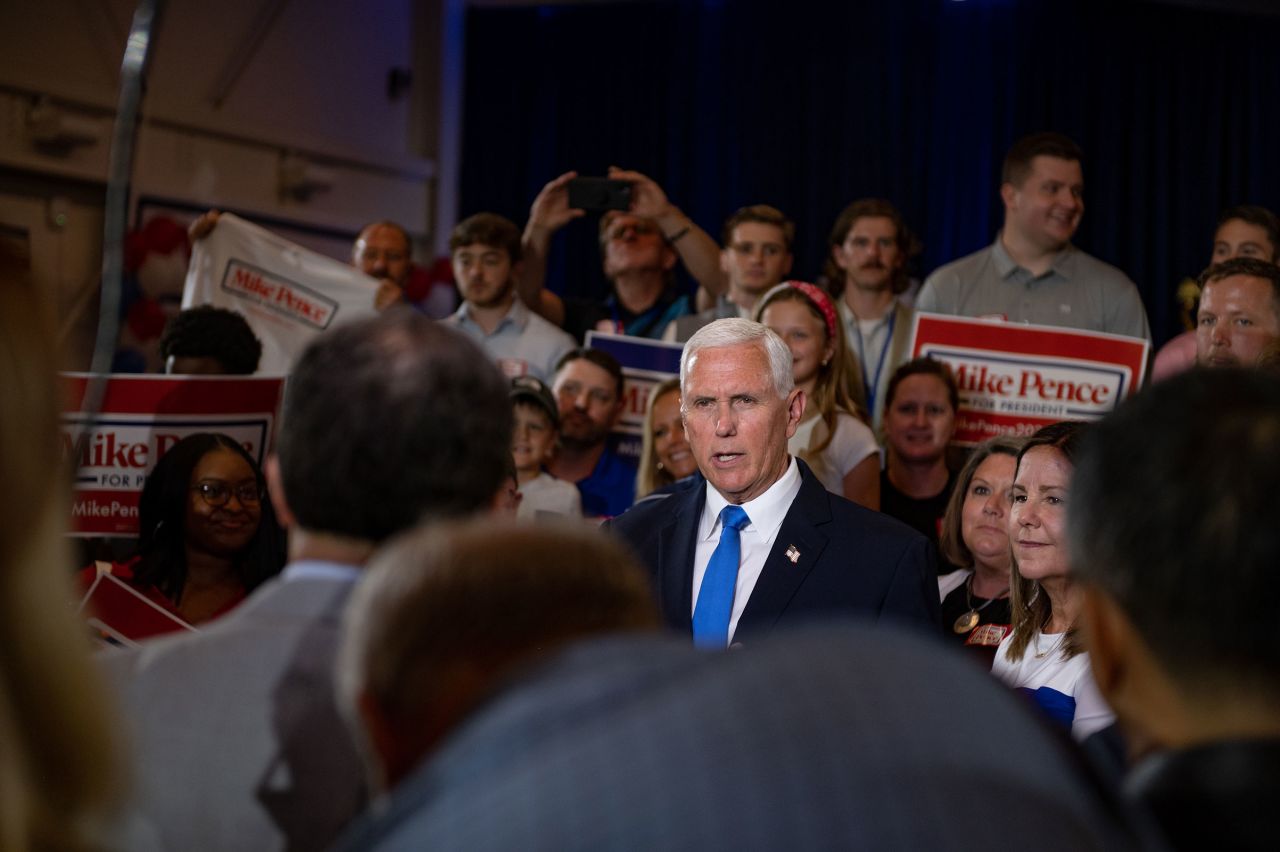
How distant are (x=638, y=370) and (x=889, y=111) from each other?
16.1 ft

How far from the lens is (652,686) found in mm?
→ 734

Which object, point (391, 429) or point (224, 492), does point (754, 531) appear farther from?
point (391, 429)

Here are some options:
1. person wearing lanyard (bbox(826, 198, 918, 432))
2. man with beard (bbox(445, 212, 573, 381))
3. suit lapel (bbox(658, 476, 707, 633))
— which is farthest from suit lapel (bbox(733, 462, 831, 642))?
man with beard (bbox(445, 212, 573, 381))

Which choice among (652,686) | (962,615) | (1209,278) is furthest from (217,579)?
(652,686)

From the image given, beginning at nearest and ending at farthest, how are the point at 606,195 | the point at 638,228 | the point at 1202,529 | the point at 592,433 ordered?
1. the point at 1202,529
2. the point at 592,433
3. the point at 606,195
4. the point at 638,228

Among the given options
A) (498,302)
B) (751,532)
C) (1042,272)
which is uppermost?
(1042,272)

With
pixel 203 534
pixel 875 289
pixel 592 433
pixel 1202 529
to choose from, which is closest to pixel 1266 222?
pixel 875 289

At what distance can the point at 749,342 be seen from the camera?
2.99m

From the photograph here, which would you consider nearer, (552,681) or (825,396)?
(552,681)

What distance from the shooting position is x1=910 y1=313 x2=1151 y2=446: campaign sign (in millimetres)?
4270

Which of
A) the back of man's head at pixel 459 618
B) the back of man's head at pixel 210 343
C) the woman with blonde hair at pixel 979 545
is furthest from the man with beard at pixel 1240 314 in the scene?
the back of man's head at pixel 459 618

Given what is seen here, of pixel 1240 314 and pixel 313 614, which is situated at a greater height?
pixel 1240 314

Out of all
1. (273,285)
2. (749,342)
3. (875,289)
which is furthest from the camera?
(273,285)

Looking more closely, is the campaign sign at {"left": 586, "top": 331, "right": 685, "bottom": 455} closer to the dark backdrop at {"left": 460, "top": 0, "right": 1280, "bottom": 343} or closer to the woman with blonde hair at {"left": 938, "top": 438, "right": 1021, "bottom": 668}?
the woman with blonde hair at {"left": 938, "top": 438, "right": 1021, "bottom": 668}
